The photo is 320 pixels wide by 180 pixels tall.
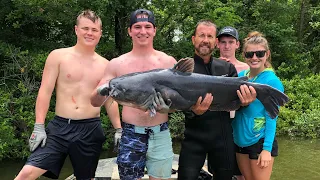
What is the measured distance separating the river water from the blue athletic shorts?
4.64 m

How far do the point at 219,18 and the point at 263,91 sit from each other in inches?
310

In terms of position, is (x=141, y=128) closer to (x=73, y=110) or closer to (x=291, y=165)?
(x=73, y=110)

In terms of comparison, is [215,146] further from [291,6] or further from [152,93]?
[291,6]

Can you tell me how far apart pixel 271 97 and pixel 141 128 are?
4.27ft

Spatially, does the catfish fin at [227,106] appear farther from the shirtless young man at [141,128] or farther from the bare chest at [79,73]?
the bare chest at [79,73]

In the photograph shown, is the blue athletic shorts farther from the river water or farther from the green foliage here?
the green foliage

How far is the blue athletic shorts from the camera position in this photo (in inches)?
127

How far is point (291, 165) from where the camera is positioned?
312 inches

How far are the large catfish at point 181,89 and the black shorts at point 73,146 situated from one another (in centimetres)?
94

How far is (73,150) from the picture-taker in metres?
3.59

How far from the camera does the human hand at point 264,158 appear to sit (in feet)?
10.5

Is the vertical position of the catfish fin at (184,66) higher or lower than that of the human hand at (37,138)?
higher

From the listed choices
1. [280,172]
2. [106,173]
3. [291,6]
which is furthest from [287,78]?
[106,173]

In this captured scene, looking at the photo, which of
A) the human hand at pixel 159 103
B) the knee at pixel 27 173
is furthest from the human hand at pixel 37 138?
the human hand at pixel 159 103
